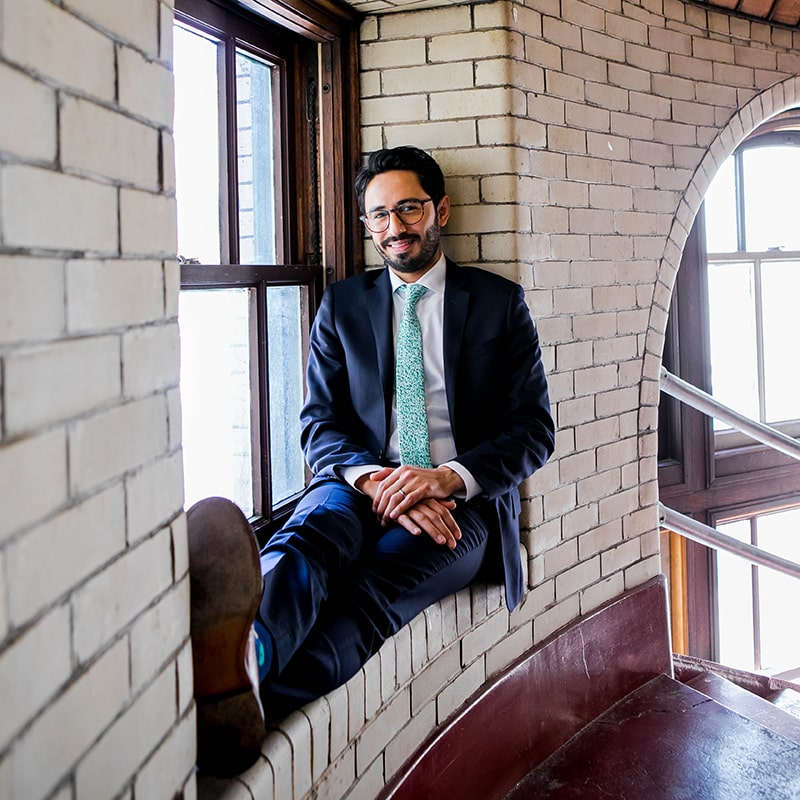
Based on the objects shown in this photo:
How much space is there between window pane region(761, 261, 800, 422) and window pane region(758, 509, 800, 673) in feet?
2.29

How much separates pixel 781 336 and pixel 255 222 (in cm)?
472

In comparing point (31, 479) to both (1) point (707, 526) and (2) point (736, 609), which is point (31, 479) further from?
(2) point (736, 609)

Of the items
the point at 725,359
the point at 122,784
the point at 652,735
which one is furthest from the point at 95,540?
the point at 725,359

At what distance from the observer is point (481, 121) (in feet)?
8.36

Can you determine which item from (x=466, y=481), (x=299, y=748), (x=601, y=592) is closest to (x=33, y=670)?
(x=299, y=748)

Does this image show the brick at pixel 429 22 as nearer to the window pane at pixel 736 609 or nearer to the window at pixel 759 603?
the window at pixel 759 603

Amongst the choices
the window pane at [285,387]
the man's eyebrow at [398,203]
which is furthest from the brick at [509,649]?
the man's eyebrow at [398,203]

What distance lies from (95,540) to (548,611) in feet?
6.43

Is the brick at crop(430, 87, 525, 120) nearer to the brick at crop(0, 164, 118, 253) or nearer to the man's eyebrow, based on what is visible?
the man's eyebrow

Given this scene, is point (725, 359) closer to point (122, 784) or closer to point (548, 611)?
point (548, 611)

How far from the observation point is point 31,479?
830mm

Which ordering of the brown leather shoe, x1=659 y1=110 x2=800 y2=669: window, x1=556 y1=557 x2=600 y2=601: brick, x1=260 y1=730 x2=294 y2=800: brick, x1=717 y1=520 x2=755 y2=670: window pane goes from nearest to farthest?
the brown leather shoe → x1=260 y1=730 x2=294 y2=800: brick → x1=556 y1=557 x2=600 y2=601: brick → x1=659 y1=110 x2=800 y2=669: window → x1=717 y1=520 x2=755 y2=670: window pane

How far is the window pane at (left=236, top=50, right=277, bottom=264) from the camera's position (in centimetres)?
236

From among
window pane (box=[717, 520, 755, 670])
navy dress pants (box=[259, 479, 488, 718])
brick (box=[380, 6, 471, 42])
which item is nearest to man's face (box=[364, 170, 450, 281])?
brick (box=[380, 6, 471, 42])
